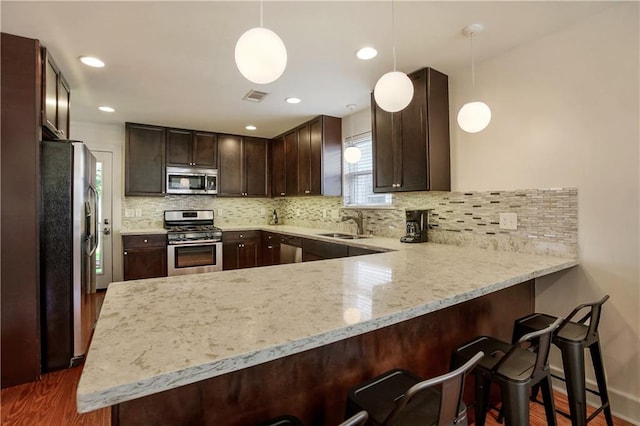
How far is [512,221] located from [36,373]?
3.43 metres

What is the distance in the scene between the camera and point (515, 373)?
121 cm

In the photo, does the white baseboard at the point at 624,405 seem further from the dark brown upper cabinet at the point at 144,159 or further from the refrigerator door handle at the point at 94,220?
the dark brown upper cabinet at the point at 144,159

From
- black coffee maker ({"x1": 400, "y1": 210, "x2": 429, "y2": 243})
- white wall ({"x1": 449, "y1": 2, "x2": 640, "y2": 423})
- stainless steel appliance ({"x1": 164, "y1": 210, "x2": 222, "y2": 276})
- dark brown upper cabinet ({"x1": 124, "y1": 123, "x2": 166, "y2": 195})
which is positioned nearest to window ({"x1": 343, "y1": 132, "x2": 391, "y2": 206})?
black coffee maker ({"x1": 400, "y1": 210, "x2": 429, "y2": 243})

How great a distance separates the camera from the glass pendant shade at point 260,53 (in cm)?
119

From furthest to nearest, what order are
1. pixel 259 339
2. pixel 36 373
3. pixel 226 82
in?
1. pixel 226 82
2. pixel 36 373
3. pixel 259 339

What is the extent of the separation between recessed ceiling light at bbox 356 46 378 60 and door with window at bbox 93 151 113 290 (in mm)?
3815

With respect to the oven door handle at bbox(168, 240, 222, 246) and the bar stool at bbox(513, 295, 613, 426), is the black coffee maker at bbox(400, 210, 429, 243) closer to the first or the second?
the bar stool at bbox(513, 295, 613, 426)

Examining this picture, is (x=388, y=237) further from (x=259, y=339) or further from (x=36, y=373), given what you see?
(x=36, y=373)

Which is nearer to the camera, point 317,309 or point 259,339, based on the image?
point 259,339

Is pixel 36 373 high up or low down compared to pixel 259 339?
down

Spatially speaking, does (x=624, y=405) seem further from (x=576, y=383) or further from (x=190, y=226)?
(x=190, y=226)

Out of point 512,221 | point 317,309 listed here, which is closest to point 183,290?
point 317,309

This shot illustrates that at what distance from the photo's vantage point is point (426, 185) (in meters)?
2.55

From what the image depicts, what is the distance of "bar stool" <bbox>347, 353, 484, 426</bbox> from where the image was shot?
0.85m
